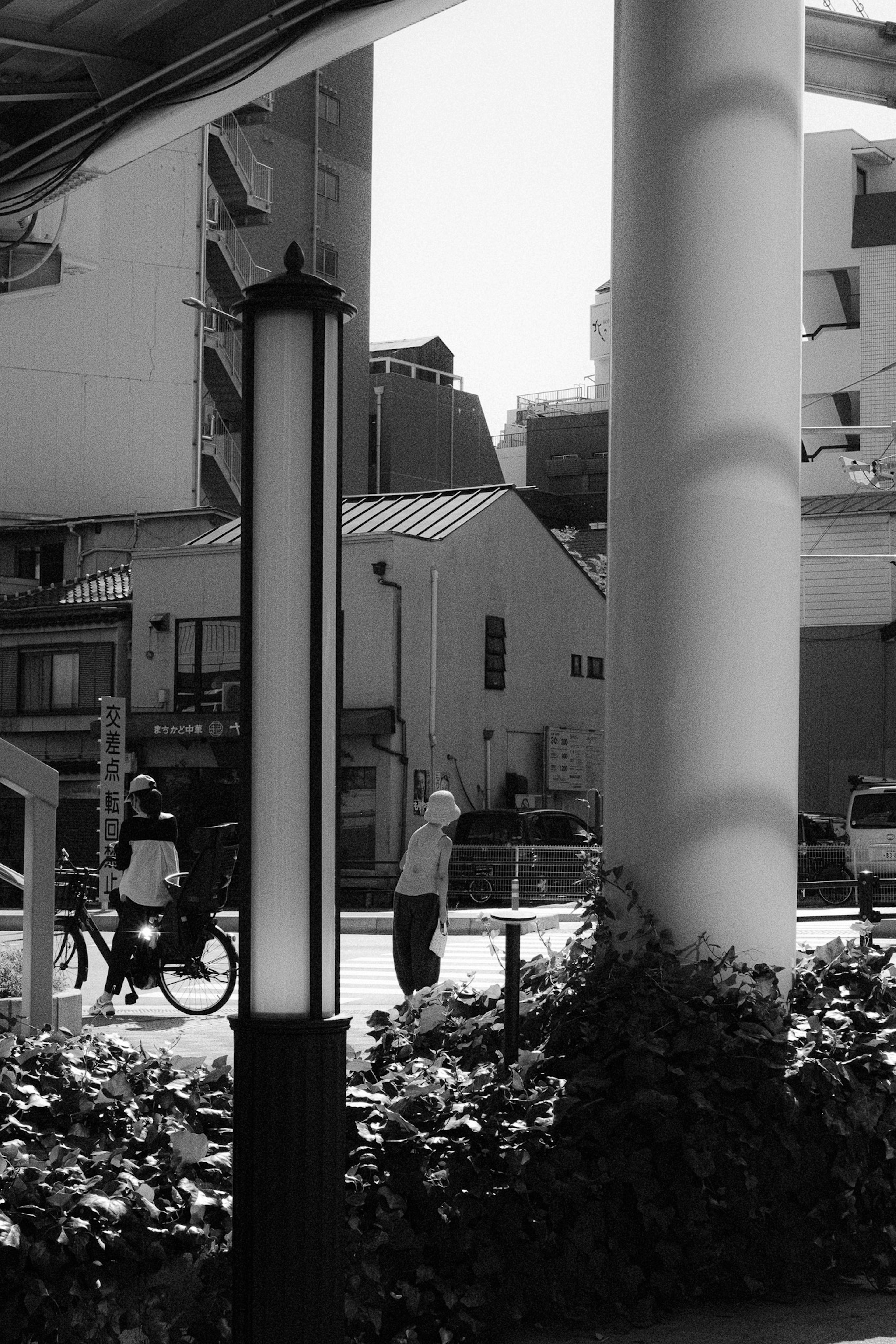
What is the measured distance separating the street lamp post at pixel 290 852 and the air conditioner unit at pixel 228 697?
32.3 meters

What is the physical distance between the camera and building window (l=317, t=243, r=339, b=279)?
5962 centimetres

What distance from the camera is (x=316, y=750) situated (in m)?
3.38

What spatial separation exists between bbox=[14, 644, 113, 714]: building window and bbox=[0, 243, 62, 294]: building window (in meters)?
27.9

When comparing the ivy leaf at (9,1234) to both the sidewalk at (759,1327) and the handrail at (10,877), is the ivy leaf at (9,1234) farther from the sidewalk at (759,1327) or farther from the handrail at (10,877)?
the handrail at (10,877)

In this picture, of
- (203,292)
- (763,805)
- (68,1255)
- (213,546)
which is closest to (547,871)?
(213,546)

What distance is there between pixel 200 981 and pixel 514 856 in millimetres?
14974

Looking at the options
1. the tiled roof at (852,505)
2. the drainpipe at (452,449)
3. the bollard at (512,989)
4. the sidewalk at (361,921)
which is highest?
the drainpipe at (452,449)

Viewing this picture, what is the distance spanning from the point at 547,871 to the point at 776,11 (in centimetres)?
2193

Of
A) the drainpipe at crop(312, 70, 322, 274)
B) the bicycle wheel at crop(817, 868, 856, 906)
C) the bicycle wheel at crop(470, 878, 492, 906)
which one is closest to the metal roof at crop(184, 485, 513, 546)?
the bicycle wheel at crop(470, 878, 492, 906)

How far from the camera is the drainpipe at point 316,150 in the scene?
191 ft

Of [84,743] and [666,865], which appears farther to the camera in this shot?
[84,743]

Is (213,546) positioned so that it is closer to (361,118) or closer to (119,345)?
(119,345)

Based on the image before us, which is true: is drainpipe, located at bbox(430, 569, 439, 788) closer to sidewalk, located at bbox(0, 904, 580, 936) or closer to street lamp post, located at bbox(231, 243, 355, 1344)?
sidewalk, located at bbox(0, 904, 580, 936)

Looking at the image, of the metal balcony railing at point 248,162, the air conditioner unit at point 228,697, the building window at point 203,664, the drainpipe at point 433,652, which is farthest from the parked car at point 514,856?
the metal balcony railing at point 248,162
